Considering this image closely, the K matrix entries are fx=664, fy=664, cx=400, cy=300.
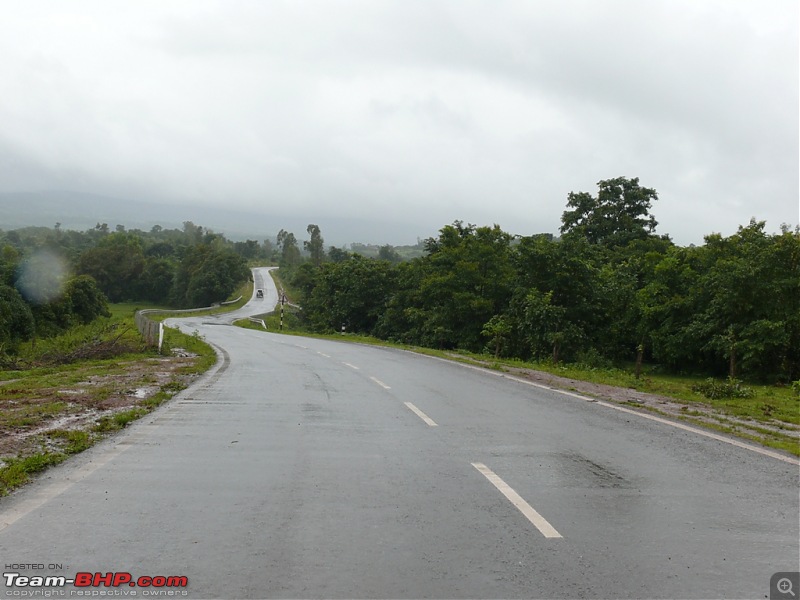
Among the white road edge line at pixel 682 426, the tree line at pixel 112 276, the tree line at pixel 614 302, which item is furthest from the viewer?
the tree line at pixel 112 276

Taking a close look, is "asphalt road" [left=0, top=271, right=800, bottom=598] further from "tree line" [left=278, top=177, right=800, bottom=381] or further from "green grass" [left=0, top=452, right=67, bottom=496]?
"tree line" [left=278, top=177, right=800, bottom=381]

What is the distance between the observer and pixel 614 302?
114 feet

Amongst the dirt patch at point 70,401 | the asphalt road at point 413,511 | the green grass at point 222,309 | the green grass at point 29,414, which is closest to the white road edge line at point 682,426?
the asphalt road at point 413,511

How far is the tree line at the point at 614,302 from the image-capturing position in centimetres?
2816

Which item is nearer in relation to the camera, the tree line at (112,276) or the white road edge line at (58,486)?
the white road edge line at (58,486)

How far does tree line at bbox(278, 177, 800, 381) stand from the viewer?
2816cm

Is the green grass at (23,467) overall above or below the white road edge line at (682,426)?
below

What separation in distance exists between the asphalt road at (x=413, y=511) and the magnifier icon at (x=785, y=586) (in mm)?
83

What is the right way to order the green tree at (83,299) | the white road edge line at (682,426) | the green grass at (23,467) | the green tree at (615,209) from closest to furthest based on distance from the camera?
1. the green grass at (23,467)
2. the white road edge line at (682,426)
3. the green tree at (83,299)
4. the green tree at (615,209)

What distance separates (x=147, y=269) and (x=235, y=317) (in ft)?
128

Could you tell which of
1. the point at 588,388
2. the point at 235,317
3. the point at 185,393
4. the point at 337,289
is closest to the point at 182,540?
the point at 185,393

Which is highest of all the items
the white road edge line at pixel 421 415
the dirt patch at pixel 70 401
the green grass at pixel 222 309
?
the white road edge line at pixel 421 415

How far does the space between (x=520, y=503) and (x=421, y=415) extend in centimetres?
525

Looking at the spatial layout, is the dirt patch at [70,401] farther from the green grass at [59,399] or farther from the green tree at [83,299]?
the green tree at [83,299]
